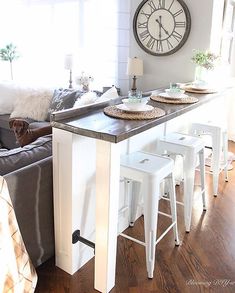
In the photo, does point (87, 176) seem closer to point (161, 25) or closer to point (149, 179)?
point (149, 179)

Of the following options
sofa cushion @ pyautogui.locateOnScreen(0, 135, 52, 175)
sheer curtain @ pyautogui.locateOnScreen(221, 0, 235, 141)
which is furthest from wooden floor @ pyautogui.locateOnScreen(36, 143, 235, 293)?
sheer curtain @ pyautogui.locateOnScreen(221, 0, 235, 141)

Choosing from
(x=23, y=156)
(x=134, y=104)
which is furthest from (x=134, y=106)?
(x=23, y=156)

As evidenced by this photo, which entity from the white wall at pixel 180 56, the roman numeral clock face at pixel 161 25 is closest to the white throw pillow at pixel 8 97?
the white wall at pixel 180 56

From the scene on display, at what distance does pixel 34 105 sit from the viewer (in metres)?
3.88

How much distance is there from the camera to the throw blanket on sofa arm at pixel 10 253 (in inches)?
55.2

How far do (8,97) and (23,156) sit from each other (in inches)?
105

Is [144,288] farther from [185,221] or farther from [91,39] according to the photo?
[91,39]

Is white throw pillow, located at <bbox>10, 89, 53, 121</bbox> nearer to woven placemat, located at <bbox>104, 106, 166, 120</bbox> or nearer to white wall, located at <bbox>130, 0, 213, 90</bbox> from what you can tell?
white wall, located at <bbox>130, 0, 213, 90</bbox>

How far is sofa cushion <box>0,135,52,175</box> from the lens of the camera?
68.3 inches

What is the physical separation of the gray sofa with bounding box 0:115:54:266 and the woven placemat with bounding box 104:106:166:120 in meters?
0.44

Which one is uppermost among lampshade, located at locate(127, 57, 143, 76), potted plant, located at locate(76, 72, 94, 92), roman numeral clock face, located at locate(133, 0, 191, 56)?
roman numeral clock face, located at locate(133, 0, 191, 56)

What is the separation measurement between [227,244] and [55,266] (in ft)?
3.98

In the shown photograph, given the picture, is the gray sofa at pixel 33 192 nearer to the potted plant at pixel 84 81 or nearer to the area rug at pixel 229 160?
the area rug at pixel 229 160

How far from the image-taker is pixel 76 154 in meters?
1.73
